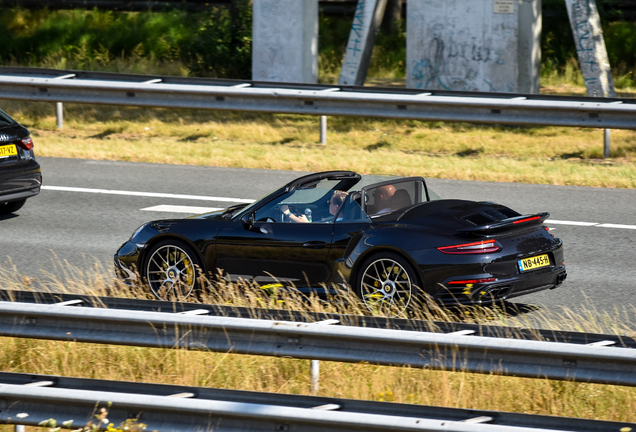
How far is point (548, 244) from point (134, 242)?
144 inches

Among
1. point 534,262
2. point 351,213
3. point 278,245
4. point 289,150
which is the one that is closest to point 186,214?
point 278,245

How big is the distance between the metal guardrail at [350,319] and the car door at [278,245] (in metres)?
1.84

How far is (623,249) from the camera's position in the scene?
988cm

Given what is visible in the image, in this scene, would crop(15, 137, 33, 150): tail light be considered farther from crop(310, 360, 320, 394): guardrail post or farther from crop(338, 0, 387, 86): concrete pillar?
crop(338, 0, 387, 86): concrete pillar

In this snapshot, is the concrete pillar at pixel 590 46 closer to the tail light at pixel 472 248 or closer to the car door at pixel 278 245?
the car door at pixel 278 245

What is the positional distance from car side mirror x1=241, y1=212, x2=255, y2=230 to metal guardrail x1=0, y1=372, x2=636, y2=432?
3269 mm

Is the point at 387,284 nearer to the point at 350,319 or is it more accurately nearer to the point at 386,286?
the point at 386,286

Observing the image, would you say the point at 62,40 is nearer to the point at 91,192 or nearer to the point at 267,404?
the point at 91,192

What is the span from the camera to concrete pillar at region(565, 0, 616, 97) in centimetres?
1606

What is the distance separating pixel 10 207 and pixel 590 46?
9944mm

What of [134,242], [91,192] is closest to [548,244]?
[134,242]

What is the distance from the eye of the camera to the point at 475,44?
17344mm

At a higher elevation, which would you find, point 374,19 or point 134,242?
point 374,19

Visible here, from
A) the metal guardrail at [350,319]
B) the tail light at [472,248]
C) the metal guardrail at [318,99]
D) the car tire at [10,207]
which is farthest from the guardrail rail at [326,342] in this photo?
the metal guardrail at [318,99]
